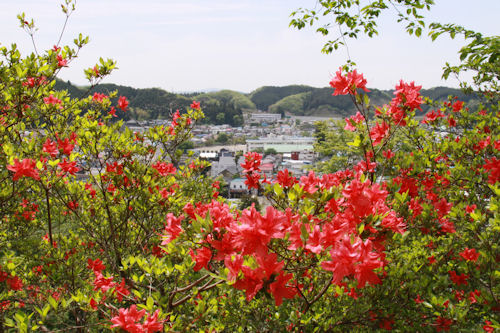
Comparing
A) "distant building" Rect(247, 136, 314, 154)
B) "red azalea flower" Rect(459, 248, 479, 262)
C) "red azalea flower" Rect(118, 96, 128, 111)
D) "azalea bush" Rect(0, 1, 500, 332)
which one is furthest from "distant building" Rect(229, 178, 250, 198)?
"red azalea flower" Rect(459, 248, 479, 262)

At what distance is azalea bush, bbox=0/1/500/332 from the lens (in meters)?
1.23

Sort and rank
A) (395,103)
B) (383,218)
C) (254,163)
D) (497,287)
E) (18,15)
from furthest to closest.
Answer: (18,15), (254,163), (395,103), (497,287), (383,218)

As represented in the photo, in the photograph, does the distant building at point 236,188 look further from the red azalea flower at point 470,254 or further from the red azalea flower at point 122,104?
the red azalea flower at point 470,254

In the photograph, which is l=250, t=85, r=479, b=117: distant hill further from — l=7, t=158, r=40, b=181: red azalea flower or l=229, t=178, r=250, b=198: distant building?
l=7, t=158, r=40, b=181: red azalea flower

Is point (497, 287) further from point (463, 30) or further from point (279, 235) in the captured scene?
point (463, 30)

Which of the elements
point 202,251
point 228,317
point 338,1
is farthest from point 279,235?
point 338,1

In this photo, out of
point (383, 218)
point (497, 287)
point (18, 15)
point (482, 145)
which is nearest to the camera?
point (383, 218)

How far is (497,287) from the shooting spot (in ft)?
6.15

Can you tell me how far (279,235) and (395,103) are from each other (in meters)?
1.65

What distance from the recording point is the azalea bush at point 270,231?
123 cm

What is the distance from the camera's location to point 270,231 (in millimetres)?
1078

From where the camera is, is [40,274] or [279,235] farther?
[40,274]

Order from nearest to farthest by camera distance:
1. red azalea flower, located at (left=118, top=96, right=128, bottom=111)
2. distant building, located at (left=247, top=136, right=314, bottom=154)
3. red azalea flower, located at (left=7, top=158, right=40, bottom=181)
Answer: red azalea flower, located at (left=7, top=158, right=40, bottom=181)
red azalea flower, located at (left=118, top=96, right=128, bottom=111)
distant building, located at (left=247, top=136, right=314, bottom=154)

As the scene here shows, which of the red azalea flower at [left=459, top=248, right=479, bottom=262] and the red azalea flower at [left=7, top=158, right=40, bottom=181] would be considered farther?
the red azalea flower at [left=459, top=248, right=479, bottom=262]
